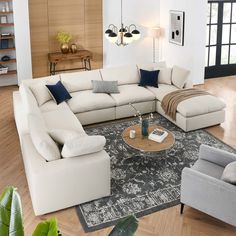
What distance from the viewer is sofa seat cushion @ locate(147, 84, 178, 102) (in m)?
7.11

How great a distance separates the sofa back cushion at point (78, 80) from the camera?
7.06 m

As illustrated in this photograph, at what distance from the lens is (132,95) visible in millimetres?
7043

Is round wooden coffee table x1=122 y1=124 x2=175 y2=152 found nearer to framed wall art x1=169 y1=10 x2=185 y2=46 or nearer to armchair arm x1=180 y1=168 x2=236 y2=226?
armchair arm x1=180 y1=168 x2=236 y2=226

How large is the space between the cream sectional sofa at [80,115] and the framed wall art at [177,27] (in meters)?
1.39

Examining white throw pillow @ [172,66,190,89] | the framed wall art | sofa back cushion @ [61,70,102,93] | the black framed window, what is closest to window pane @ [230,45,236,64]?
the black framed window

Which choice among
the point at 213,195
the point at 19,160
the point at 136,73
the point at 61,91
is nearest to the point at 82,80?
the point at 61,91

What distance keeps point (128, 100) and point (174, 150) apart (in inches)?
61.1

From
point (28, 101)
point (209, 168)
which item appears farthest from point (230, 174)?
point (28, 101)

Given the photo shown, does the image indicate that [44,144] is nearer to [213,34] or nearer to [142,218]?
[142,218]

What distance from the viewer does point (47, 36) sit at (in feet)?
30.5

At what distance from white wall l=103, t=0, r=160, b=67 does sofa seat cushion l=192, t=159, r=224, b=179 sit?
18.7 ft

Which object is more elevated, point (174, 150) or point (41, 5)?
point (41, 5)

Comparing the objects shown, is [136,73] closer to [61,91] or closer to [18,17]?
[61,91]

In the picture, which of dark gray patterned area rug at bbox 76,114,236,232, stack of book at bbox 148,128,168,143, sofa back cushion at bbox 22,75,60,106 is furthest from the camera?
sofa back cushion at bbox 22,75,60,106
